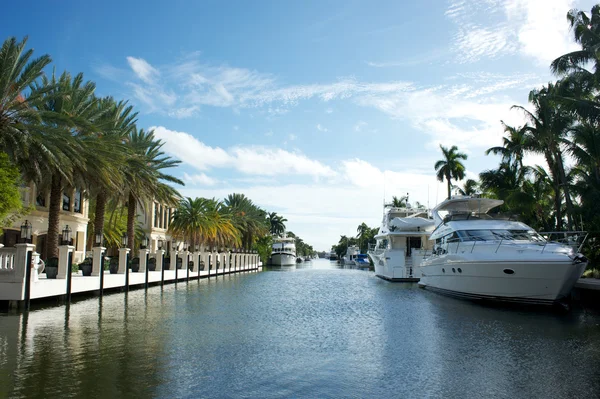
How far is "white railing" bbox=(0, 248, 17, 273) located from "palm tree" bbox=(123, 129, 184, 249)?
1053cm

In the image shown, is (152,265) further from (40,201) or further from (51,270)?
(51,270)

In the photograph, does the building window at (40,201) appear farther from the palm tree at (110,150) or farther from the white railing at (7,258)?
the white railing at (7,258)

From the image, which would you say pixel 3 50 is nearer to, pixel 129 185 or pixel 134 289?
pixel 129 185

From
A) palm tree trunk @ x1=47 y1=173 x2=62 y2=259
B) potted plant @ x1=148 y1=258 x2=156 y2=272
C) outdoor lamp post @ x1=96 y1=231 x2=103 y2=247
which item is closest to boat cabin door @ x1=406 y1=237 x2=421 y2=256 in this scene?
potted plant @ x1=148 y1=258 x2=156 y2=272

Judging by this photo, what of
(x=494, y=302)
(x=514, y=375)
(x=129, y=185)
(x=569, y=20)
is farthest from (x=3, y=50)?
(x=569, y=20)

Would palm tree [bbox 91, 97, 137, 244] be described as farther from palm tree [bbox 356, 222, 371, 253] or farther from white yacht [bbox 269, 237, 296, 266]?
palm tree [bbox 356, 222, 371, 253]

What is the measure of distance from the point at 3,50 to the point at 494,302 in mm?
22362

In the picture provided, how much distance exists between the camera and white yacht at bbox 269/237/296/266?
90.2 meters

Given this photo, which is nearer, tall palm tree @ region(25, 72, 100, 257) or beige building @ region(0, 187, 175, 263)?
tall palm tree @ region(25, 72, 100, 257)

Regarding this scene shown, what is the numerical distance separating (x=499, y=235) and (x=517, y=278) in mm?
3766

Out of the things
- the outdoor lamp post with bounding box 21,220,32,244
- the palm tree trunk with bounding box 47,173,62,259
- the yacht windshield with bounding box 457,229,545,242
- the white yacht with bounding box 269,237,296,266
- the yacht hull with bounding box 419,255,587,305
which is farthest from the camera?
the white yacht with bounding box 269,237,296,266

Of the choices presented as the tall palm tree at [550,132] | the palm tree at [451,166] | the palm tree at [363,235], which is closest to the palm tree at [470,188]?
the palm tree at [451,166]

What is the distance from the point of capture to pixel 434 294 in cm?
2716

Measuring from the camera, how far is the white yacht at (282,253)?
90.2 meters
